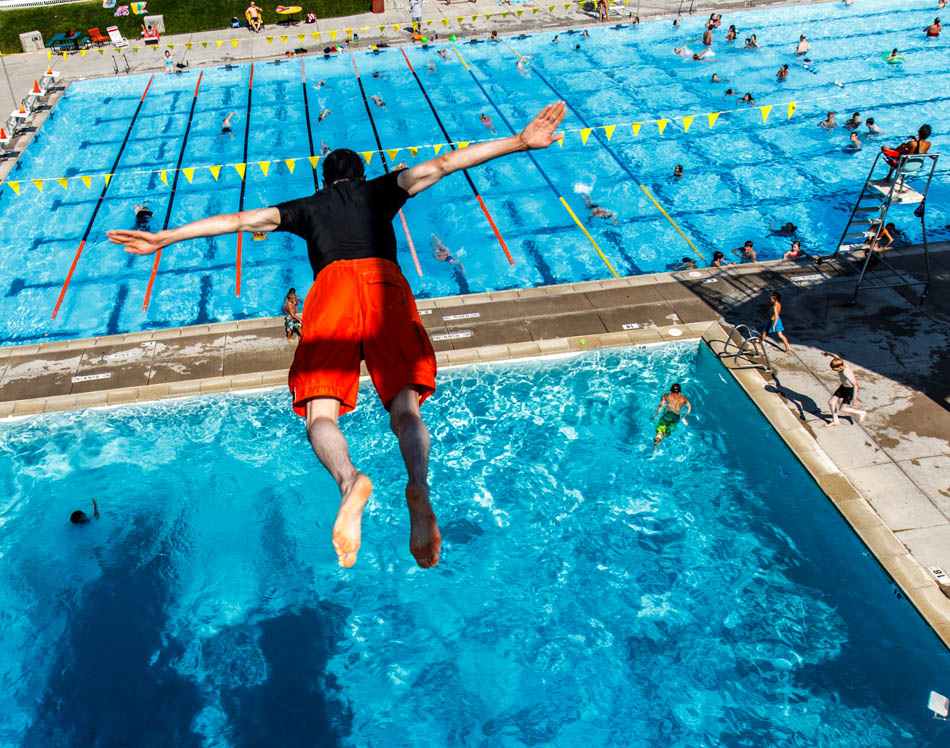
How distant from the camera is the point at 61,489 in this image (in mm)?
14672

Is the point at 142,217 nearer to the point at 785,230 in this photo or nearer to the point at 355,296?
the point at 785,230

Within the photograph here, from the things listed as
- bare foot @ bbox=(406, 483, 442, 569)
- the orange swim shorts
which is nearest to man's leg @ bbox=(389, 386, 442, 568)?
bare foot @ bbox=(406, 483, 442, 569)

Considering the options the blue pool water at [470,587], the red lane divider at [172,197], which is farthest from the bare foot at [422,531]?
the red lane divider at [172,197]

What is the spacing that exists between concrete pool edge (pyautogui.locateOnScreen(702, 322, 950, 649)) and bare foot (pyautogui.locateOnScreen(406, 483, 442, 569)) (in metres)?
9.24

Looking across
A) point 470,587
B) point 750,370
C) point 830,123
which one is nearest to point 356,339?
point 470,587

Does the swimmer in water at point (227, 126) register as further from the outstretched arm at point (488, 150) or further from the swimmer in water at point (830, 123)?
the outstretched arm at point (488, 150)

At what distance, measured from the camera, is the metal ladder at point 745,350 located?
51.0ft

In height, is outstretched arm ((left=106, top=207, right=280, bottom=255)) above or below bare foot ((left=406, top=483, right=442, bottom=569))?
above

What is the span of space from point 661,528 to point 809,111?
879 inches

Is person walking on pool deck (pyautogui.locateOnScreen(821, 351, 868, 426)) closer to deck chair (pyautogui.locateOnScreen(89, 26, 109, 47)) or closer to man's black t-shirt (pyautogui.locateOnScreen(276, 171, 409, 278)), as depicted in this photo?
man's black t-shirt (pyautogui.locateOnScreen(276, 171, 409, 278))

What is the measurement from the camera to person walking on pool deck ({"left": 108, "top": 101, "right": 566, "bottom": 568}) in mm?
5164

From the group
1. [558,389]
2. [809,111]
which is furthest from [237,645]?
[809,111]

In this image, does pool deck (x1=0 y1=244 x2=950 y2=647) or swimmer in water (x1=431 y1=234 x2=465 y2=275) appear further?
swimmer in water (x1=431 y1=234 x2=465 y2=275)

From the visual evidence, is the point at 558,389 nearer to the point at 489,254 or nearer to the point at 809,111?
the point at 489,254
